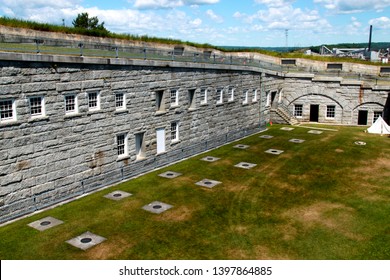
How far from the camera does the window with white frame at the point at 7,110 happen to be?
17.2m

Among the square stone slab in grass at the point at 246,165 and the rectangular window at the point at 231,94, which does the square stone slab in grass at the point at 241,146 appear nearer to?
the square stone slab in grass at the point at 246,165

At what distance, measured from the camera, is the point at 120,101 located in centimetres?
2325

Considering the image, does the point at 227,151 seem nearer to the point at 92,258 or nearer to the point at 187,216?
the point at 187,216

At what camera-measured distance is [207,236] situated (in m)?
16.2

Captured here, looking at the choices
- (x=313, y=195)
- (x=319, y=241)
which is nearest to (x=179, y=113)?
(x=313, y=195)

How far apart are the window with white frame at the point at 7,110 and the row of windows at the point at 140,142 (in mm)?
7127

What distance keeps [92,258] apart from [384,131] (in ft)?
103

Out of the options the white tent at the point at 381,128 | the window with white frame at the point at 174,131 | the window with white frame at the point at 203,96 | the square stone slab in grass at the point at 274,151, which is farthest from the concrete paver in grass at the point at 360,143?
the window with white frame at the point at 174,131

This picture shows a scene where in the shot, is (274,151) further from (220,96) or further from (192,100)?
(192,100)

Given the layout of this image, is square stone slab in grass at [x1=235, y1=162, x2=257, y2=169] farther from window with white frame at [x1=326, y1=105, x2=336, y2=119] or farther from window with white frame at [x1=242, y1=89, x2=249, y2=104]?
window with white frame at [x1=326, y1=105, x2=336, y2=119]

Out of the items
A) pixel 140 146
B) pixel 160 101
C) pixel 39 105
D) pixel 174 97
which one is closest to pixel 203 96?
pixel 174 97

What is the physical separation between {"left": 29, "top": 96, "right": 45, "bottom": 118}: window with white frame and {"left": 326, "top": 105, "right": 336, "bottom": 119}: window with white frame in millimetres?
33260

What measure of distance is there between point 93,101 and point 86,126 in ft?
5.09

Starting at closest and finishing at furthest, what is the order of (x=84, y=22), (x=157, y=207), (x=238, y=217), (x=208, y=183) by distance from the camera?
(x=238, y=217) < (x=157, y=207) < (x=208, y=183) < (x=84, y=22)
